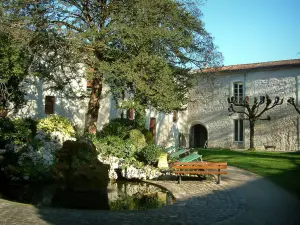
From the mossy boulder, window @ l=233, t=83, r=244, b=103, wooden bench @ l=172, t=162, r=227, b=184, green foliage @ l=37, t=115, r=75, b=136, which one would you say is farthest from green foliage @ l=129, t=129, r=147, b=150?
window @ l=233, t=83, r=244, b=103

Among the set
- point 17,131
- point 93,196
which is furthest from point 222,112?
point 93,196

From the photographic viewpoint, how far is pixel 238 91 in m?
29.7

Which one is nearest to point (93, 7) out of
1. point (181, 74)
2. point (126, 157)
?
point (181, 74)

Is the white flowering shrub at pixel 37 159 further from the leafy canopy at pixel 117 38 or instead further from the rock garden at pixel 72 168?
the leafy canopy at pixel 117 38

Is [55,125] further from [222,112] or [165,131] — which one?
[222,112]

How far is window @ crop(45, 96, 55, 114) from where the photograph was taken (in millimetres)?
23922

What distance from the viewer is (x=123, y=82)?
14.7m

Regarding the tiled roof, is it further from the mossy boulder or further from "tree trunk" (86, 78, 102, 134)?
the mossy boulder

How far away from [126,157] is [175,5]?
292 inches

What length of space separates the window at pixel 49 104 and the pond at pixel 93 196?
1276cm

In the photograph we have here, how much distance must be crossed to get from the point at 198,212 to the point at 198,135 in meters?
26.6

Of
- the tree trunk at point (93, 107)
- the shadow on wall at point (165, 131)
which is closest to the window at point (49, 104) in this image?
the tree trunk at point (93, 107)

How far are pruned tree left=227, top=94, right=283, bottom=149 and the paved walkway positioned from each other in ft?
54.3

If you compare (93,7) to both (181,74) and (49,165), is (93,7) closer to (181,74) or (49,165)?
(181,74)
